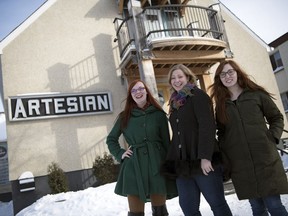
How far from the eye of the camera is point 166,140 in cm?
268

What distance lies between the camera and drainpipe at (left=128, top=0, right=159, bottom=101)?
23.2 feet

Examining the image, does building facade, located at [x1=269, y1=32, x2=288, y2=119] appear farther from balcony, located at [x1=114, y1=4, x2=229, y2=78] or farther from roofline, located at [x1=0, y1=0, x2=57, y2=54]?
roofline, located at [x1=0, y1=0, x2=57, y2=54]

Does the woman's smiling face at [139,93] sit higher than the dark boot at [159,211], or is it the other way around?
the woman's smiling face at [139,93]

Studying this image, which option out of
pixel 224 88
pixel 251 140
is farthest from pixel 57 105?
pixel 251 140

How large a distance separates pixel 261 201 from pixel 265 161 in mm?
457

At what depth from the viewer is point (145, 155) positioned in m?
2.57

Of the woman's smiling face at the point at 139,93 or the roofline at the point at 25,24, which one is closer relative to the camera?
the woman's smiling face at the point at 139,93

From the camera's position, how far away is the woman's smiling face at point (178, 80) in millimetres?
2561

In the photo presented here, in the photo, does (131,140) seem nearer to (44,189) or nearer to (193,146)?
(193,146)

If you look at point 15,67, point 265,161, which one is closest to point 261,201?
point 265,161

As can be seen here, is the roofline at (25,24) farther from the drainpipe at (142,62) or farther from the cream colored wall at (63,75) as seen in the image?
the drainpipe at (142,62)

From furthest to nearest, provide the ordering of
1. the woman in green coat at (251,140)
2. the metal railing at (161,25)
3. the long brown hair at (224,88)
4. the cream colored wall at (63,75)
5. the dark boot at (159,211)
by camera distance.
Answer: the cream colored wall at (63,75)
the metal railing at (161,25)
the dark boot at (159,211)
the long brown hair at (224,88)
the woman in green coat at (251,140)

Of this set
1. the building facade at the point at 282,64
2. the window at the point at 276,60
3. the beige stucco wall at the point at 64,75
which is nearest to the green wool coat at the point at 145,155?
the beige stucco wall at the point at 64,75

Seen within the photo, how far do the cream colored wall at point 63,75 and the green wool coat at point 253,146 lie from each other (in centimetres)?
644
